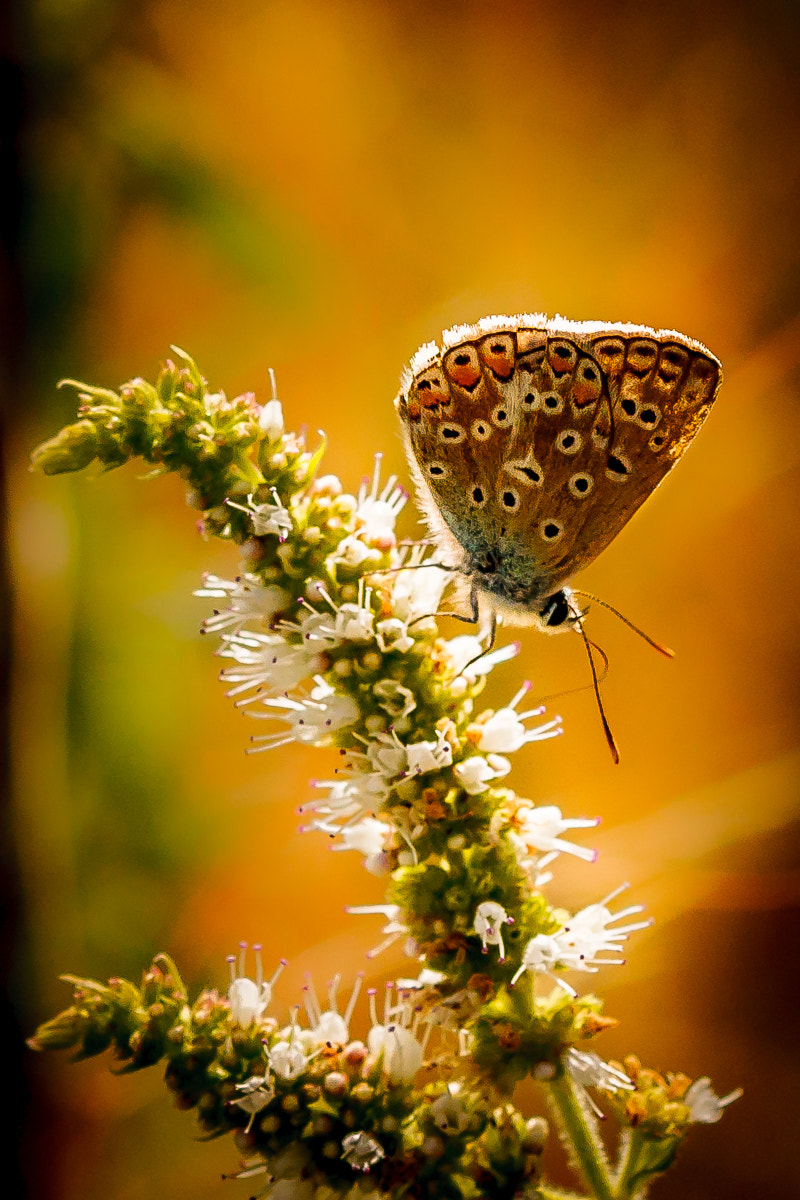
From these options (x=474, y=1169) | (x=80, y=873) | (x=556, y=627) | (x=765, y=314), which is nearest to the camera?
(x=474, y=1169)

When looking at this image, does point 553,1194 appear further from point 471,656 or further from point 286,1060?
point 471,656

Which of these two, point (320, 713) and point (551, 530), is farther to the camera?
point (551, 530)

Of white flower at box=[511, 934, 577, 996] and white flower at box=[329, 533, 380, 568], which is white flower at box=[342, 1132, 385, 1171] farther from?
white flower at box=[329, 533, 380, 568]

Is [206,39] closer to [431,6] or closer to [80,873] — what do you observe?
[431,6]

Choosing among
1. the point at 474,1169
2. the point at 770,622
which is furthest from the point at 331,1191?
the point at 770,622

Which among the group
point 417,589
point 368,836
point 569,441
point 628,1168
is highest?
point 569,441

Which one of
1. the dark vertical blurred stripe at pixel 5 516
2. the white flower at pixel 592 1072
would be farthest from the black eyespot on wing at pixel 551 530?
the dark vertical blurred stripe at pixel 5 516

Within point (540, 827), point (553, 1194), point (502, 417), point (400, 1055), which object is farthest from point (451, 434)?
point (553, 1194)

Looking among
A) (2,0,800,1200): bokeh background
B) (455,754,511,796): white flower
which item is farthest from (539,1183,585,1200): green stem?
(2,0,800,1200): bokeh background
